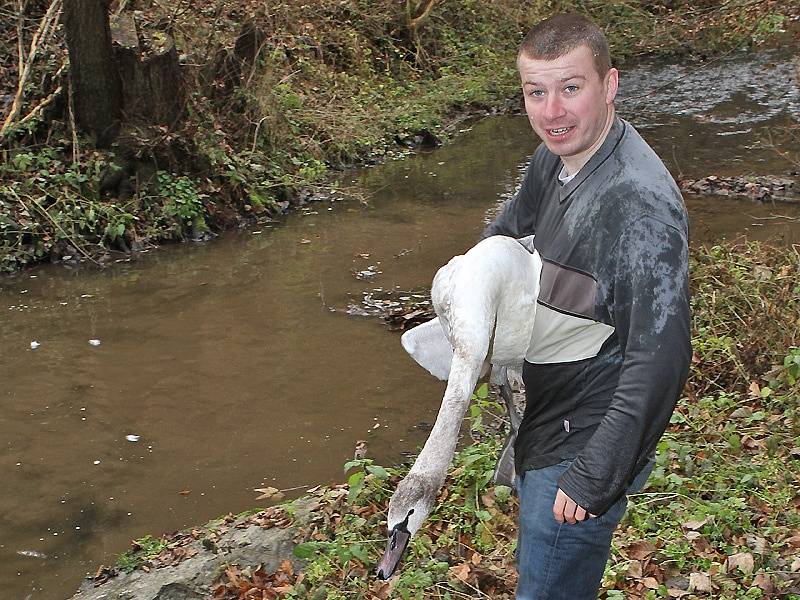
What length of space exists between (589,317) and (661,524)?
2.72 m

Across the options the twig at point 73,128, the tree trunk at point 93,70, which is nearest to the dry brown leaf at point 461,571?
the twig at point 73,128

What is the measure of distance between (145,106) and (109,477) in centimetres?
640

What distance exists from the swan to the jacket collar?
0.26 m

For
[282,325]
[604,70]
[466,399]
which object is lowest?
[282,325]

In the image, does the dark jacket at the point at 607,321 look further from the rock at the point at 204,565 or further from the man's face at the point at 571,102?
the rock at the point at 204,565

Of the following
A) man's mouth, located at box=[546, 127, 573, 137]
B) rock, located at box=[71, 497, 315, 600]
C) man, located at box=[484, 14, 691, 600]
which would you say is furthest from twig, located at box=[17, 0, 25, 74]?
man's mouth, located at box=[546, 127, 573, 137]

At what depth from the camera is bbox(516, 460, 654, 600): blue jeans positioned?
9.42 ft

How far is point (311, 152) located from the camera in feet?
47.3

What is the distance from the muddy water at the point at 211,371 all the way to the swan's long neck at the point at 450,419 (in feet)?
11.6

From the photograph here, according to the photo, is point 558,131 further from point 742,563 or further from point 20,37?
point 20,37

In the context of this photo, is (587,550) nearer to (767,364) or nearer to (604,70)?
(604,70)

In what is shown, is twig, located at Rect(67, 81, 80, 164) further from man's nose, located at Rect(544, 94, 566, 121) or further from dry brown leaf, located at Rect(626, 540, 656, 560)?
man's nose, located at Rect(544, 94, 566, 121)

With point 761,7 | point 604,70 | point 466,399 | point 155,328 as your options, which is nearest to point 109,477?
point 155,328

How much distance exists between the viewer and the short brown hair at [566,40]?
2822 millimetres
